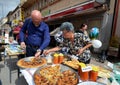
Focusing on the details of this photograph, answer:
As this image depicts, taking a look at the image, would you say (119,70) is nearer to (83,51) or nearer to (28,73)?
(83,51)

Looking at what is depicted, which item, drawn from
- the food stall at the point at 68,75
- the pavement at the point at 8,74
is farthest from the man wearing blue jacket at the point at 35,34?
the food stall at the point at 68,75

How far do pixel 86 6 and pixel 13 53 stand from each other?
17.7 feet

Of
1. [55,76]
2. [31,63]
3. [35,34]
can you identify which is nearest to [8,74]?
[35,34]

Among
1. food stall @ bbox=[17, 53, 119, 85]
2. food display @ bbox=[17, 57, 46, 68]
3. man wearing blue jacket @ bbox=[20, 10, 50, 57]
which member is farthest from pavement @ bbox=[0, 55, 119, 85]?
food stall @ bbox=[17, 53, 119, 85]

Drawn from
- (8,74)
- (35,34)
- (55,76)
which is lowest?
(8,74)

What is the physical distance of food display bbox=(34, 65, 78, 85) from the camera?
1.70m

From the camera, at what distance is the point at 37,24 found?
10.1 feet

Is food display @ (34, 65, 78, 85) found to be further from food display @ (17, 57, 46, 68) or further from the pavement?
the pavement

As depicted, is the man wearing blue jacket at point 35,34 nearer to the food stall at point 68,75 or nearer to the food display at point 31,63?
the food display at point 31,63

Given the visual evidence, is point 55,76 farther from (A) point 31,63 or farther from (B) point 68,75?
(A) point 31,63

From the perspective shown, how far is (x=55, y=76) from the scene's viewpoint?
1.82 meters

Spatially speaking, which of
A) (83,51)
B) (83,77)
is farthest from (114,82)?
(83,51)

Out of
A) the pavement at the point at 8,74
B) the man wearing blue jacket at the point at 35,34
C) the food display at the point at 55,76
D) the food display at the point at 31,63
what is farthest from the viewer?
the pavement at the point at 8,74

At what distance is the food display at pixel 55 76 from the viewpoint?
1.70 metres
